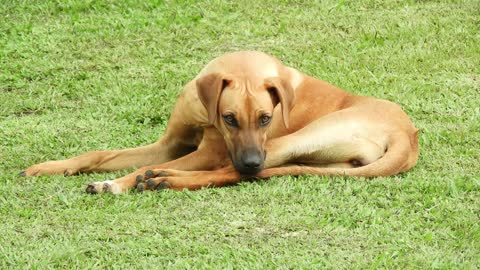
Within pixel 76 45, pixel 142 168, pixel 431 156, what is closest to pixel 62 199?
pixel 142 168

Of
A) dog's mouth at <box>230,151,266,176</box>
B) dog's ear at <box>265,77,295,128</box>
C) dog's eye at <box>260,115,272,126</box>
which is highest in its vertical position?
dog's ear at <box>265,77,295,128</box>

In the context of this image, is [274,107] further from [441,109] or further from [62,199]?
[441,109]

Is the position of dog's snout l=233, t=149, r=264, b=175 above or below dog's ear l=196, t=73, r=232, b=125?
below

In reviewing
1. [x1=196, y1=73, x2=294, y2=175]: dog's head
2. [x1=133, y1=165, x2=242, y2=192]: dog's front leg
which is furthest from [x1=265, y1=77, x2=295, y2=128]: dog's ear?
[x1=133, y1=165, x2=242, y2=192]: dog's front leg

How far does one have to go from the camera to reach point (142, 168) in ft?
25.2

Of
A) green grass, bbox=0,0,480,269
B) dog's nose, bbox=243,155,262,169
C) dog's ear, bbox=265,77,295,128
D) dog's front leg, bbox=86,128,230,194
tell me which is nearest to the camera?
green grass, bbox=0,0,480,269

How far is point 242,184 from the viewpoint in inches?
293

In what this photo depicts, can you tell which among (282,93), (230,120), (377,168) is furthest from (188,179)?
(377,168)

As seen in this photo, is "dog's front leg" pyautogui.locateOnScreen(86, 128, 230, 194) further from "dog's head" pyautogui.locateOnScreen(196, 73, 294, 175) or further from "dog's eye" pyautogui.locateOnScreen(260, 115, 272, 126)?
"dog's eye" pyautogui.locateOnScreen(260, 115, 272, 126)

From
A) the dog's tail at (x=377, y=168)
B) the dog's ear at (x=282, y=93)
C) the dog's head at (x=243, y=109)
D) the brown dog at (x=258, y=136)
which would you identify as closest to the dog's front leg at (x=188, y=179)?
the brown dog at (x=258, y=136)

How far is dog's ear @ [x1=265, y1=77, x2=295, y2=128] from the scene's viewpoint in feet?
25.0

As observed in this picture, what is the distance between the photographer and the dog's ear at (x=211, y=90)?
7.50m

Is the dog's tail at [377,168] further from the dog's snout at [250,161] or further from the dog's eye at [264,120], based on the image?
the dog's eye at [264,120]

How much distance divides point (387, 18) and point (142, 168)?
5.45 meters
